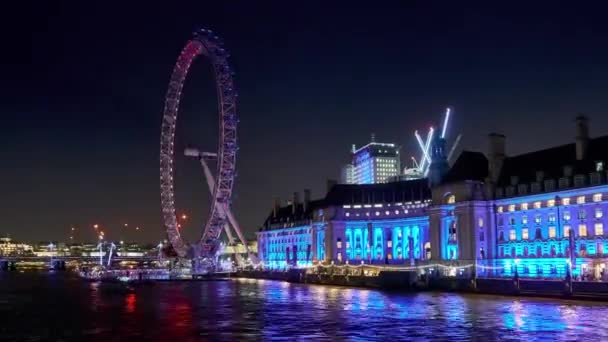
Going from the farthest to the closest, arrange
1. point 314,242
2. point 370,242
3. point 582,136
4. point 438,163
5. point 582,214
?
point 314,242 < point 370,242 < point 438,163 < point 582,136 < point 582,214

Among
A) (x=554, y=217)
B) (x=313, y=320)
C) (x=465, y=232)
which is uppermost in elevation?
(x=554, y=217)

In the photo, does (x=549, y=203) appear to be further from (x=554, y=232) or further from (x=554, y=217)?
(x=554, y=232)

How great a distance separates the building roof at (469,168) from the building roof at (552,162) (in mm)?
4250

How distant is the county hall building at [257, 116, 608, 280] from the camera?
4018 inches

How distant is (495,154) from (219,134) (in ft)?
156

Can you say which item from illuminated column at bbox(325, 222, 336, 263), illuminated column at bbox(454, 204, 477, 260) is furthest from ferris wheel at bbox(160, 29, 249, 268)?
illuminated column at bbox(454, 204, 477, 260)

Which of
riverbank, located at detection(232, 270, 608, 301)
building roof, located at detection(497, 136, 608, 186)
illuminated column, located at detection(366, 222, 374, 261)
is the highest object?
building roof, located at detection(497, 136, 608, 186)

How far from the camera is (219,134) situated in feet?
413

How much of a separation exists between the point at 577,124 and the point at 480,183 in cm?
2174

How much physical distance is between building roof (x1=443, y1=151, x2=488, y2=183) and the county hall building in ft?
0.73

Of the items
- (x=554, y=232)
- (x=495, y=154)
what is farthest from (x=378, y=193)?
(x=554, y=232)

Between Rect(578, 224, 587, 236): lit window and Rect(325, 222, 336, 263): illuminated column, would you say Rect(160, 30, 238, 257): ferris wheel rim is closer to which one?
Rect(325, 222, 336, 263): illuminated column

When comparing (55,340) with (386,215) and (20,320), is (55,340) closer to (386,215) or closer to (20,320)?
(20,320)

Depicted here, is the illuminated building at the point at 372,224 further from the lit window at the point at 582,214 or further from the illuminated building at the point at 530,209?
the lit window at the point at 582,214
